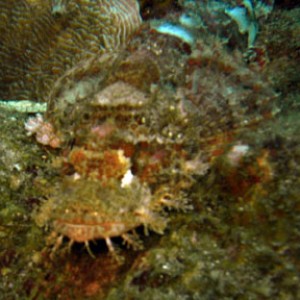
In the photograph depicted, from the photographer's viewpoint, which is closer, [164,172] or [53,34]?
[164,172]

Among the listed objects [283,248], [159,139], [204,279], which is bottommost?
[204,279]

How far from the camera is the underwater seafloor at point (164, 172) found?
2.32 metres

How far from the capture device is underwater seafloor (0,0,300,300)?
232 cm

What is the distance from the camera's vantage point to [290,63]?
15.3 feet

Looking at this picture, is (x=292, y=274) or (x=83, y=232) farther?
(x=83, y=232)

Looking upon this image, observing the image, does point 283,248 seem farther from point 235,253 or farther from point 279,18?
point 279,18

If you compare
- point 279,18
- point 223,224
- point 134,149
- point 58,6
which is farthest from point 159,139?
point 279,18

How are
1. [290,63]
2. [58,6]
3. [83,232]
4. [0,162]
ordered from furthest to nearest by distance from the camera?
[58,6]
[290,63]
[0,162]
[83,232]

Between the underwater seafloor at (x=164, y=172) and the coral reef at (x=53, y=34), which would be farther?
the coral reef at (x=53, y=34)

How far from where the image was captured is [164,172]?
3043 millimetres

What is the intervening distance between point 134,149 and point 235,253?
1.23m

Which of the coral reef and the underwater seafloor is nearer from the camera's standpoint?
the underwater seafloor

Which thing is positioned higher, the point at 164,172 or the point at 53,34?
the point at 53,34

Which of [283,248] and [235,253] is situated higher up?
[283,248]
